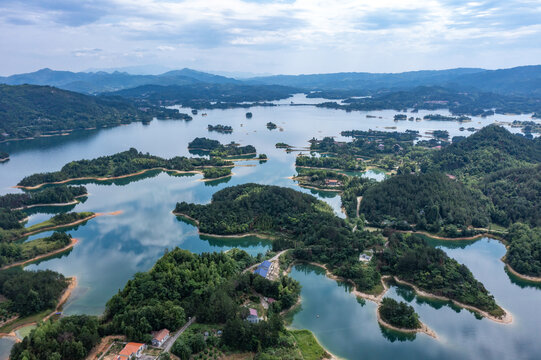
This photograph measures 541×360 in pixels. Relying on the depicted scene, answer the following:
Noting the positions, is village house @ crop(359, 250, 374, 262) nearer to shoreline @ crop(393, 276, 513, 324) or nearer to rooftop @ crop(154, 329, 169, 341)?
shoreline @ crop(393, 276, 513, 324)

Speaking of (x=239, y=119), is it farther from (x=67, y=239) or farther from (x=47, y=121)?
(x=67, y=239)

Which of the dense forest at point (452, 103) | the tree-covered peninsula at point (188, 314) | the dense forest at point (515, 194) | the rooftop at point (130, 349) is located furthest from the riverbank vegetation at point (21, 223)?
the dense forest at point (452, 103)

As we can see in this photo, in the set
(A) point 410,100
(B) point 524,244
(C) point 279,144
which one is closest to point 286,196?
(B) point 524,244

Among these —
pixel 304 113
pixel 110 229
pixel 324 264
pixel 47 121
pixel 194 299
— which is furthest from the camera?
pixel 304 113

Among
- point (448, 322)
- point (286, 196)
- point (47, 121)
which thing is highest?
point (47, 121)

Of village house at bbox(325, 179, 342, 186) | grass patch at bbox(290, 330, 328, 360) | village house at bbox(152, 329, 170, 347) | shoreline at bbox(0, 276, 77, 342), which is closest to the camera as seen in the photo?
village house at bbox(152, 329, 170, 347)

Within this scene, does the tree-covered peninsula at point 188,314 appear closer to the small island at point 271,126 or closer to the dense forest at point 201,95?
the small island at point 271,126

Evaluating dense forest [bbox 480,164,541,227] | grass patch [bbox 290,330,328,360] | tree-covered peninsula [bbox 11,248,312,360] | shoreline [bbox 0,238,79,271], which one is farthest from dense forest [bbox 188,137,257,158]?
grass patch [bbox 290,330,328,360]
